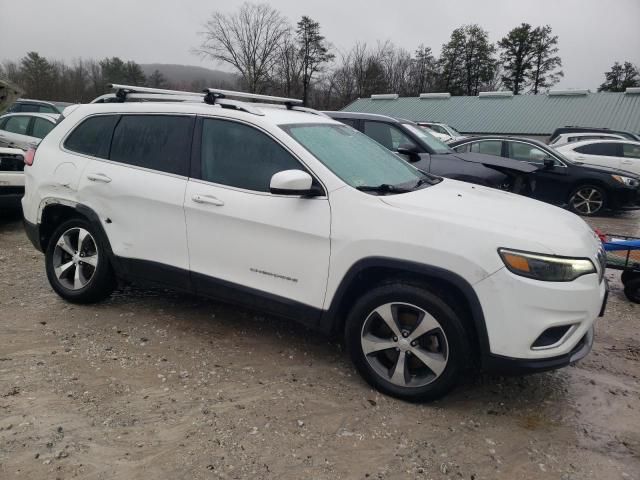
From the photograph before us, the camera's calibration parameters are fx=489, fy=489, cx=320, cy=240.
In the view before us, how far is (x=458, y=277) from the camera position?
268 centimetres

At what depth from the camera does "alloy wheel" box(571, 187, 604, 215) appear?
9766 millimetres

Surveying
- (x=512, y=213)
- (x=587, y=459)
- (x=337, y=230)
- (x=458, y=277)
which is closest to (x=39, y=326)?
(x=337, y=230)

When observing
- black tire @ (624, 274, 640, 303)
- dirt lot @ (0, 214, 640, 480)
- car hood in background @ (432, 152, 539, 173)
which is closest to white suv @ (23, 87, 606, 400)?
dirt lot @ (0, 214, 640, 480)

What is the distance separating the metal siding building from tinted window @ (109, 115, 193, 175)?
32.0 m

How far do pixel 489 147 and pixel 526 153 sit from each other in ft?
2.51

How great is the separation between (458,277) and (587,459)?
3.80 feet

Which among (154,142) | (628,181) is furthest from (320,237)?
(628,181)

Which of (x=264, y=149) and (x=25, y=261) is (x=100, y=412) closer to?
(x=264, y=149)

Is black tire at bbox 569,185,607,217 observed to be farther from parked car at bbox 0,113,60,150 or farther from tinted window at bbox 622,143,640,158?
parked car at bbox 0,113,60,150

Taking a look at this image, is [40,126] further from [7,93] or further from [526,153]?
[526,153]

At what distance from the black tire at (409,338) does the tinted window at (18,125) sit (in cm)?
1082


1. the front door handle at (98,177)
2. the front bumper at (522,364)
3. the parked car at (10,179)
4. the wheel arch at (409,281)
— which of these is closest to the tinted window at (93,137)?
the front door handle at (98,177)

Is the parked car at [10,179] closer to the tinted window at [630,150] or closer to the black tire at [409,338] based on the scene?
the black tire at [409,338]

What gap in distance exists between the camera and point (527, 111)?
111 ft
